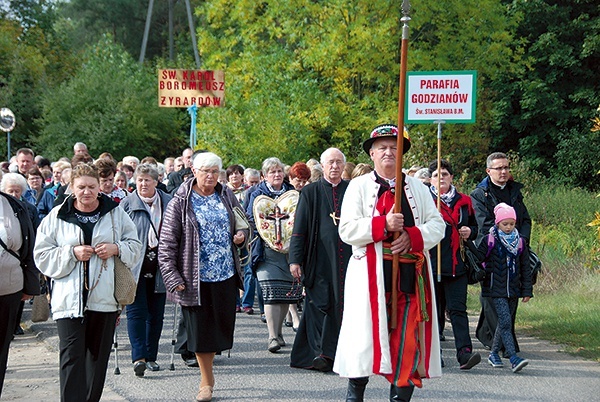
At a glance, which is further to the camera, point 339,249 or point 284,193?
point 284,193

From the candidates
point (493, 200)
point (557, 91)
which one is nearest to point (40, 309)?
point (493, 200)

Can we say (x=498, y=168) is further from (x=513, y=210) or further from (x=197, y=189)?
(x=197, y=189)

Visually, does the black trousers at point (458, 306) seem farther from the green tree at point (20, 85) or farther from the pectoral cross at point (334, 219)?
the green tree at point (20, 85)

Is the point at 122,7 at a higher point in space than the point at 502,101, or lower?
higher

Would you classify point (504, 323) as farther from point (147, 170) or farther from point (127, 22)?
point (127, 22)

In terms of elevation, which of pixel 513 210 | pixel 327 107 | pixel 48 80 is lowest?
pixel 513 210

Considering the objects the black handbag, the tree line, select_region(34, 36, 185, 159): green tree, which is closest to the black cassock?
the black handbag

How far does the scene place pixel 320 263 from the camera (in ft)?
29.5

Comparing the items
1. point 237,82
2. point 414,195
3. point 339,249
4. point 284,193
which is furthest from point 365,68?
point 414,195

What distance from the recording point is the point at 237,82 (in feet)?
83.0

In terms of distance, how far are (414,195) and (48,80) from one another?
33.2 metres

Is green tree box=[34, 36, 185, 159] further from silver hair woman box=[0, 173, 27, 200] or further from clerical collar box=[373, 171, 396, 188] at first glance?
clerical collar box=[373, 171, 396, 188]

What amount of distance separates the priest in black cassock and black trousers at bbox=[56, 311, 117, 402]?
8.21ft

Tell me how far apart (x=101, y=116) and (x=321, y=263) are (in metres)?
25.5
